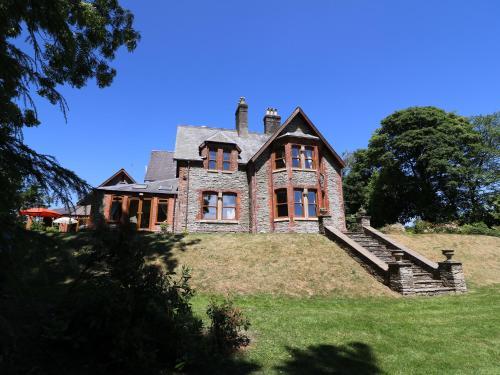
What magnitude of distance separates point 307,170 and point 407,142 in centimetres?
1878

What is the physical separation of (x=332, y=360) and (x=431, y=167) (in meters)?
32.9

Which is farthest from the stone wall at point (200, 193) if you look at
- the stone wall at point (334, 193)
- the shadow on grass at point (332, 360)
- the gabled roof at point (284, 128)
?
the shadow on grass at point (332, 360)

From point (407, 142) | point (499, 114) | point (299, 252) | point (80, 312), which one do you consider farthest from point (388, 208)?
point (80, 312)

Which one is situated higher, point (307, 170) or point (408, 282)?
point (307, 170)

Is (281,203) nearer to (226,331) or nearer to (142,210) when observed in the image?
(142,210)

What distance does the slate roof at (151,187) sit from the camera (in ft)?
75.0

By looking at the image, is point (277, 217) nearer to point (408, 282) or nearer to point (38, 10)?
point (408, 282)

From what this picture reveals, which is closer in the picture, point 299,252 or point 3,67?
point 3,67

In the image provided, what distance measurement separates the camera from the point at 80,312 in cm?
541

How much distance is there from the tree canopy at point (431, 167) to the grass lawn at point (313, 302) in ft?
58.7

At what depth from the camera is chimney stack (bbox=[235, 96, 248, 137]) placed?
2705 cm

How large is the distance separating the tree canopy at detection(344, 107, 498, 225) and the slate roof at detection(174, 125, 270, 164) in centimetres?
1775

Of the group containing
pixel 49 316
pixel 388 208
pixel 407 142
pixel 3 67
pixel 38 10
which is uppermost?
pixel 407 142

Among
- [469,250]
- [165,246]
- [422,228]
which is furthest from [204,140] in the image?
[469,250]
